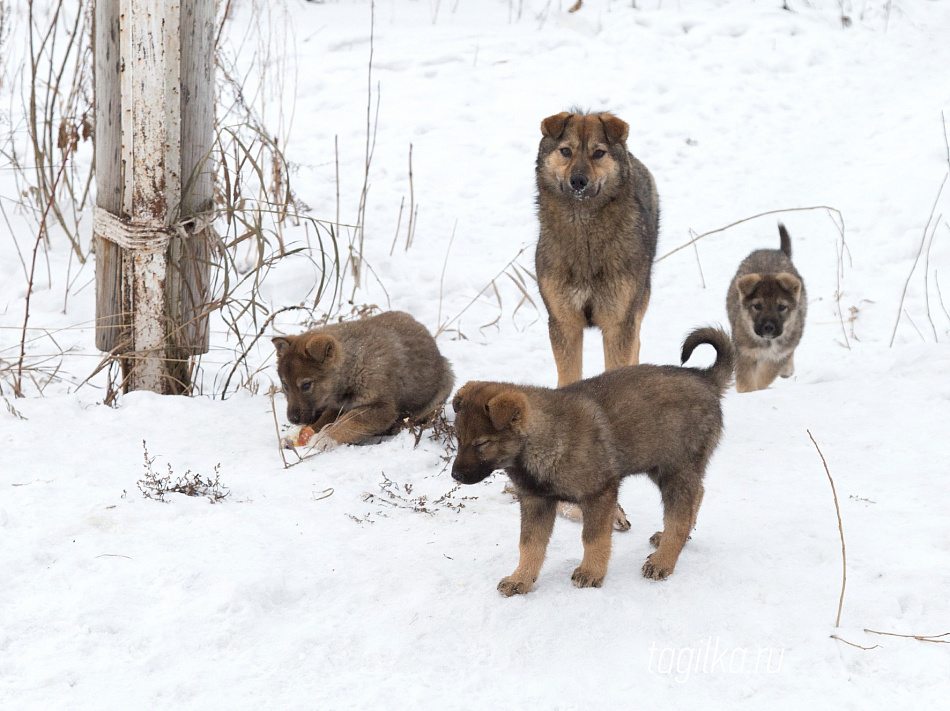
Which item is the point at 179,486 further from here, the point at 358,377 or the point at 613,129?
the point at 613,129

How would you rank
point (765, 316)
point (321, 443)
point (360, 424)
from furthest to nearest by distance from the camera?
point (765, 316)
point (360, 424)
point (321, 443)

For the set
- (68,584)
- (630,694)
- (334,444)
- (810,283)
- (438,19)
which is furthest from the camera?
(438,19)

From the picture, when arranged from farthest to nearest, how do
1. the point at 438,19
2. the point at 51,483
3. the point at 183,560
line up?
1. the point at 438,19
2. the point at 51,483
3. the point at 183,560

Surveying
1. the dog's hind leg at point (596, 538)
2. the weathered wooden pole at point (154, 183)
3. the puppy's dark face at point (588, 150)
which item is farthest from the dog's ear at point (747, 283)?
the dog's hind leg at point (596, 538)

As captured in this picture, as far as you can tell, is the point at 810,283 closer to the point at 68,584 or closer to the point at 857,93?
the point at 857,93

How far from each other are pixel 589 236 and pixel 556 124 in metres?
0.73

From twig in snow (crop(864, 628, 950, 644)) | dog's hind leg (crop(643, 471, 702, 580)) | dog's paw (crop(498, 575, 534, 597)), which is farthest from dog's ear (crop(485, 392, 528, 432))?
twig in snow (crop(864, 628, 950, 644))

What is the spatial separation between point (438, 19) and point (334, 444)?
11.4m

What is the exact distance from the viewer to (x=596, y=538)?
158 inches

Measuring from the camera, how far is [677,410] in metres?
4.27

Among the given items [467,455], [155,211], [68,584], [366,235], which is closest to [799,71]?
[366,235]

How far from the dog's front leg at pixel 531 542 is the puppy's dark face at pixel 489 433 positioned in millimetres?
253

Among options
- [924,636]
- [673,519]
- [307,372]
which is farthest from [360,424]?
[924,636]

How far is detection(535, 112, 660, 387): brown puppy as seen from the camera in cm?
599
